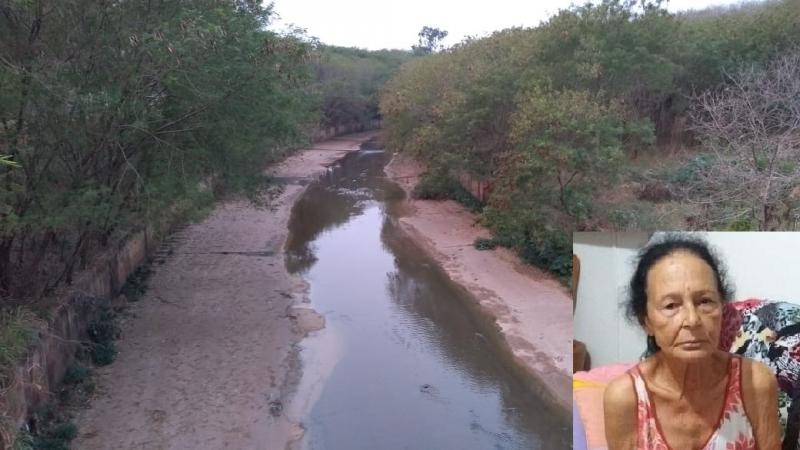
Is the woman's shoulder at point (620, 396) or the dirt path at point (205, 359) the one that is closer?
the woman's shoulder at point (620, 396)

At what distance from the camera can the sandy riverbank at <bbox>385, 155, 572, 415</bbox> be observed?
14.2 meters

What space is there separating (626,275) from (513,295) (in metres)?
15.8

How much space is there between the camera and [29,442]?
29.0ft

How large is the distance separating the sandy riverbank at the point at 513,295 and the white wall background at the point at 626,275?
33.3ft

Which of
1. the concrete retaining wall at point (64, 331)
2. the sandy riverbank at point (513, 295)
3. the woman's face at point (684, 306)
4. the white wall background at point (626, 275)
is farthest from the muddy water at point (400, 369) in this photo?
the woman's face at point (684, 306)

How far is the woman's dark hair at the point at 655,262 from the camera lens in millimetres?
2922

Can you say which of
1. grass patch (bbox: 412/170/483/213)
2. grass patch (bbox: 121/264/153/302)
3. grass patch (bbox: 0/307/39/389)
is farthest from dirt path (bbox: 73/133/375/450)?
grass patch (bbox: 412/170/483/213)

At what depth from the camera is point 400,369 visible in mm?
14562

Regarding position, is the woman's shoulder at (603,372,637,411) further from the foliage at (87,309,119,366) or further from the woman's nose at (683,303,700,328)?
the foliage at (87,309,119,366)

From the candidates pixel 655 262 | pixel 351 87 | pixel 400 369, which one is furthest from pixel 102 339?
pixel 351 87

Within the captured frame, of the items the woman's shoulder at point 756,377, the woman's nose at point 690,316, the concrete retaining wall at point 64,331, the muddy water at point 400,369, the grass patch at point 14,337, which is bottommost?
the muddy water at point 400,369

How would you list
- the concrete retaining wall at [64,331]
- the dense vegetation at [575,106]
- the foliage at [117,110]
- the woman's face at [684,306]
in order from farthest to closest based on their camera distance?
the dense vegetation at [575,106], the foliage at [117,110], the concrete retaining wall at [64,331], the woman's face at [684,306]

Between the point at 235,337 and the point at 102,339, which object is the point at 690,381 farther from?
the point at 235,337

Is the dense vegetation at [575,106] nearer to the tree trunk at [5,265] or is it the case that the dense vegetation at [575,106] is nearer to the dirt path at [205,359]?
the dirt path at [205,359]
